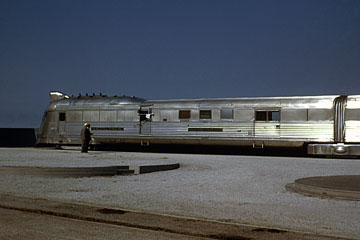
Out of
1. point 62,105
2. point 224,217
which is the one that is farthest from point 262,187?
point 62,105

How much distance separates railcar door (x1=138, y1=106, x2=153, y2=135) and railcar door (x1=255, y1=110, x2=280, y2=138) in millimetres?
6502

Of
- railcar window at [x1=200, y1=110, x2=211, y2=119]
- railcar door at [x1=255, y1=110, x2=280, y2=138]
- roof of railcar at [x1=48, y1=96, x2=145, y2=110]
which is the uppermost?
roof of railcar at [x1=48, y1=96, x2=145, y2=110]

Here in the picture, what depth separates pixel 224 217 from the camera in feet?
22.4

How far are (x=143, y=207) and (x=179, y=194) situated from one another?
187 cm

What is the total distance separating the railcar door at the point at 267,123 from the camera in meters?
22.9

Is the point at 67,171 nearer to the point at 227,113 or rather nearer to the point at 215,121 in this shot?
the point at 215,121

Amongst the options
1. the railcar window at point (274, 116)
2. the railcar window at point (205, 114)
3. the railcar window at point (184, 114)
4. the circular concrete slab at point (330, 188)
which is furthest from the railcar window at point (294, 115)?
the circular concrete slab at point (330, 188)

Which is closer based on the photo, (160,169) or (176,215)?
(176,215)

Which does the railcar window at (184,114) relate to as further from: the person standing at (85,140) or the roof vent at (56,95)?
the roof vent at (56,95)

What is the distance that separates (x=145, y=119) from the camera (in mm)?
26078

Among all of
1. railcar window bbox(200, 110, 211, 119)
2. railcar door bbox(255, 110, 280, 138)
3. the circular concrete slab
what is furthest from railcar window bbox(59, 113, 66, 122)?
the circular concrete slab

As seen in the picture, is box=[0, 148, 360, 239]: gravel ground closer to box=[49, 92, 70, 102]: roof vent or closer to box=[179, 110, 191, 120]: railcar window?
box=[179, 110, 191, 120]: railcar window

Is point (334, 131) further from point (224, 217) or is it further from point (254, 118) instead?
point (224, 217)

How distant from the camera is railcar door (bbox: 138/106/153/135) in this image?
84.6 ft
